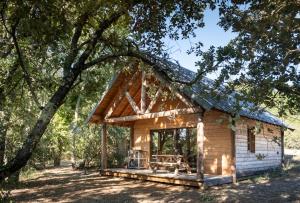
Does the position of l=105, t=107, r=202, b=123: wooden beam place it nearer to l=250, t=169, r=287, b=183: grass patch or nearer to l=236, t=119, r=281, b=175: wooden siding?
l=236, t=119, r=281, b=175: wooden siding

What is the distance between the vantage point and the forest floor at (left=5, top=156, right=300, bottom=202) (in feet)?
36.8

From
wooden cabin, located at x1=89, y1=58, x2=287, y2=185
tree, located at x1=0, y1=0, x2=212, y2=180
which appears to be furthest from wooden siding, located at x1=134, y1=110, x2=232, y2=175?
tree, located at x1=0, y1=0, x2=212, y2=180

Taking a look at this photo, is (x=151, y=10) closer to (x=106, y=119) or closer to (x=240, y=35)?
(x=240, y=35)

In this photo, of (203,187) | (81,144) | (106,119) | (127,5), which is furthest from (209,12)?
(81,144)

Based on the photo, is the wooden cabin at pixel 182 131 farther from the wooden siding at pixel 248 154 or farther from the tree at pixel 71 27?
the tree at pixel 71 27

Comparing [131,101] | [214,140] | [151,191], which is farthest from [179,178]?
[131,101]

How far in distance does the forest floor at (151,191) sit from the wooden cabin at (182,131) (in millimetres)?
724

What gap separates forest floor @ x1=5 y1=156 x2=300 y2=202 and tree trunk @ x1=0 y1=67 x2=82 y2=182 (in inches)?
204

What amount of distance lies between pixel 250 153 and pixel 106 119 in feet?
25.0

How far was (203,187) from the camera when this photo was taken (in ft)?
41.6

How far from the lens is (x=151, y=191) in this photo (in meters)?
12.9

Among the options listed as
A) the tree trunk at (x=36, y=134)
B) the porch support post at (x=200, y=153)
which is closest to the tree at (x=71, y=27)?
the tree trunk at (x=36, y=134)

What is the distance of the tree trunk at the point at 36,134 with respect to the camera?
6477 millimetres

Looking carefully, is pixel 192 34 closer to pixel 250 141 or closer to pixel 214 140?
pixel 214 140
